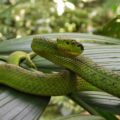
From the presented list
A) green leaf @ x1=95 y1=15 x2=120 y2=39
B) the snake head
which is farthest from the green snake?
green leaf @ x1=95 y1=15 x2=120 y2=39

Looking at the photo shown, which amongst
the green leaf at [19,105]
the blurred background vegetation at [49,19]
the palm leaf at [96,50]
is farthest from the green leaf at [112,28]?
the blurred background vegetation at [49,19]

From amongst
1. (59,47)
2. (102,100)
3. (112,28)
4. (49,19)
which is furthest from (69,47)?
(49,19)

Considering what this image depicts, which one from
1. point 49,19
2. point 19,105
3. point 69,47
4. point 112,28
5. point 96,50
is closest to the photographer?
point 19,105

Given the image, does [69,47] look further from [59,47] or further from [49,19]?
[49,19]

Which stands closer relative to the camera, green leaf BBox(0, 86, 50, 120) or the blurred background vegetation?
green leaf BBox(0, 86, 50, 120)

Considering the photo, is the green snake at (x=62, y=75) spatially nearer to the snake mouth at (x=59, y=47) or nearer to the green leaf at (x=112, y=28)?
the snake mouth at (x=59, y=47)

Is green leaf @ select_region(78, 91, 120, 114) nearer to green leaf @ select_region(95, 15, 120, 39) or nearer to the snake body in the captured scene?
the snake body

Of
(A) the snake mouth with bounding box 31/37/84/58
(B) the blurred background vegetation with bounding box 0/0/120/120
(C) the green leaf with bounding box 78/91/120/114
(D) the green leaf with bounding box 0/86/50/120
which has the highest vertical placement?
(A) the snake mouth with bounding box 31/37/84/58

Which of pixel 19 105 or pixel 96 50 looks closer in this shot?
pixel 19 105
